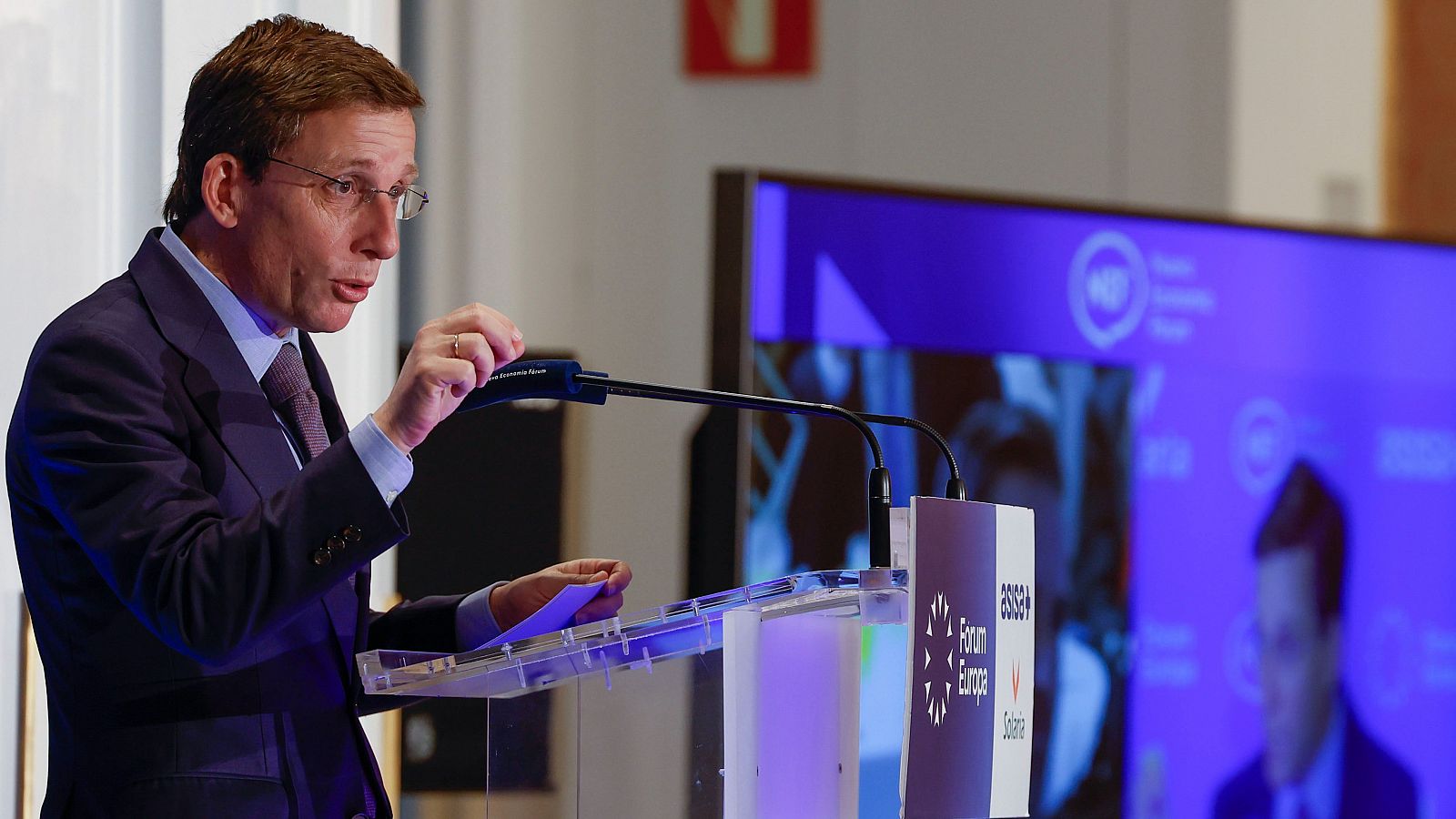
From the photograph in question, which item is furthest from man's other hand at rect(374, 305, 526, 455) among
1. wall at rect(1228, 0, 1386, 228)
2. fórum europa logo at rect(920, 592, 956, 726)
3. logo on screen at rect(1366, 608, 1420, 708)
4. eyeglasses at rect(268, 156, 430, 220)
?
wall at rect(1228, 0, 1386, 228)

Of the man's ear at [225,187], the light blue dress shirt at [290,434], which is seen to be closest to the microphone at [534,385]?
the light blue dress shirt at [290,434]

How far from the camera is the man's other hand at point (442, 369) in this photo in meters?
1.35

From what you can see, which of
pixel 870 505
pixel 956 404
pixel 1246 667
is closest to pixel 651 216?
pixel 956 404

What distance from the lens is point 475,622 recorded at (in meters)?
1.80

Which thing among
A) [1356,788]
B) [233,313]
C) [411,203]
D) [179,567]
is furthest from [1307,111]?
[179,567]

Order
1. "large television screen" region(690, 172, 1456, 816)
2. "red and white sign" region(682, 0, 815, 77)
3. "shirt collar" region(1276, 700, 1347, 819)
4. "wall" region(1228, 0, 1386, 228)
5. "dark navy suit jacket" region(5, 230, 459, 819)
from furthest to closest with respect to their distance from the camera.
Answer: "wall" region(1228, 0, 1386, 228) < "red and white sign" region(682, 0, 815, 77) < "shirt collar" region(1276, 700, 1347, 819) < "large television screen" region(690, 172, 1456, 816) < "dark navy suit jacket" region(5, 230, 459, 819)

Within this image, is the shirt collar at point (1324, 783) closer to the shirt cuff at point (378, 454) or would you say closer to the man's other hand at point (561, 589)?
the man's other hand at point (561, 589)

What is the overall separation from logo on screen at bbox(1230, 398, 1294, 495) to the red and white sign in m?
1.62

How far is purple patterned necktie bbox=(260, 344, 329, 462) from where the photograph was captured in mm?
1648

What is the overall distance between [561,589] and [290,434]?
34 cm

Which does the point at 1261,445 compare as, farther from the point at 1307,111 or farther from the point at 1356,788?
the point at 1307,111

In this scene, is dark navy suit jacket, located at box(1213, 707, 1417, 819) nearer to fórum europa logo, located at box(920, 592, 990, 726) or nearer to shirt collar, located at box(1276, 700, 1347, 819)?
shirt collar, located at box(1276, 700, 1347, 819)

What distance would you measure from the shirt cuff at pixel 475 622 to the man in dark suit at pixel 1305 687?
263cm

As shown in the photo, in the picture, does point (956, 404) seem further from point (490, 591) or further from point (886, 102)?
point (490, 591)
